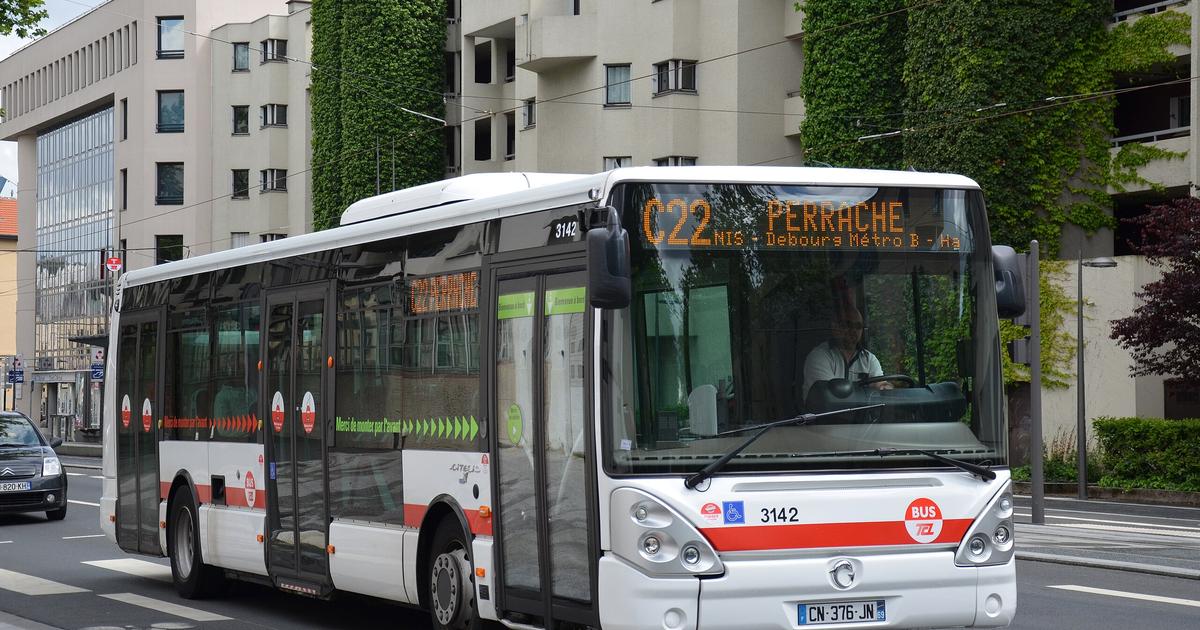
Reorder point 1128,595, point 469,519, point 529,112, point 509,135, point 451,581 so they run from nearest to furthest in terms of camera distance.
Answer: point 469,519 < point 451,581 < point 1128,595 < point 529,112 < point 509,135

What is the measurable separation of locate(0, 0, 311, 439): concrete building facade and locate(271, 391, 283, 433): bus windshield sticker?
56192mm

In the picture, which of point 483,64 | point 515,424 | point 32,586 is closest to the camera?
point 515,424

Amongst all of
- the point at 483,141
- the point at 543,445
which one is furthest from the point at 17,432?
the point at 483,141

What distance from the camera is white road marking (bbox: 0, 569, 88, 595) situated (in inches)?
610

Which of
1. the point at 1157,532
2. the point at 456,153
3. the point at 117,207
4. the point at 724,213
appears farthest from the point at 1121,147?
the point at 117,207

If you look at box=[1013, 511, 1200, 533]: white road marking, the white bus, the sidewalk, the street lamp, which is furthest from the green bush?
the white bus

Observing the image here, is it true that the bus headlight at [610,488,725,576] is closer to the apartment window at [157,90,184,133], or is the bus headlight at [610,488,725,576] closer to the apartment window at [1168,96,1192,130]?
the apartment window at [1168,96,1192,130]

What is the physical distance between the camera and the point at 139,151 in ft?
252

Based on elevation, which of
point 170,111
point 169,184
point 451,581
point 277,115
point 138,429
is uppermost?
point 170,111

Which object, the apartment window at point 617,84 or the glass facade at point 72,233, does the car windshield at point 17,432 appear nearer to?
the apartment window at point 617,84

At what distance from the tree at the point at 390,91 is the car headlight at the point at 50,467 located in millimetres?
32888

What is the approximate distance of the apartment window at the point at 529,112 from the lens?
5141 centimetres

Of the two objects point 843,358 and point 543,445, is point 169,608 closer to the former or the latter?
point 543,445

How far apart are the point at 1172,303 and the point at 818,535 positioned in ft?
78.6
